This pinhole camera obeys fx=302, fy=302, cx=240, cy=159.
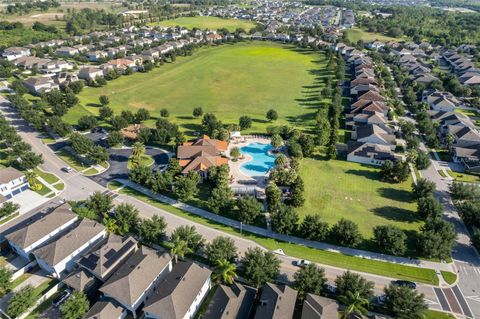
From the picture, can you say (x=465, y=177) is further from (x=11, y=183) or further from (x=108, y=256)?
(x=11, y=183)

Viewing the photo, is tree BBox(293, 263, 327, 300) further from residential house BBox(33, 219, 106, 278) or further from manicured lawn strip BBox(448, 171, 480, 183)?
manicured lawn strip BBox(448, 171, 480, 183)

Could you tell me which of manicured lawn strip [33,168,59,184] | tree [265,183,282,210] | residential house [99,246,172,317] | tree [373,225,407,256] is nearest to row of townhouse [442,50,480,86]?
tree [373,225,407,256]

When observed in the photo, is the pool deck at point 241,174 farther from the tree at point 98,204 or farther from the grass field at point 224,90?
the tree at point 98,204

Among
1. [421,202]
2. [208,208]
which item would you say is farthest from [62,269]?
[421,202]

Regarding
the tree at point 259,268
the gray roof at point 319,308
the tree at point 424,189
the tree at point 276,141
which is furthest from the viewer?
the tree at point 276,141

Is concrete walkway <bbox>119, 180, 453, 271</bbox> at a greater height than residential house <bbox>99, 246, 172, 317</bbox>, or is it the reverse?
residential house <bbox>99, 246, 172, 317</bbox>

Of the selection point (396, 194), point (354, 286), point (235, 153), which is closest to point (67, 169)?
point (235, 153)

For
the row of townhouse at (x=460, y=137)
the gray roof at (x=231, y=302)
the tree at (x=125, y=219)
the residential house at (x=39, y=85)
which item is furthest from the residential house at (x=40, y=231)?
the row of townhouse at (x=460, y=137)
